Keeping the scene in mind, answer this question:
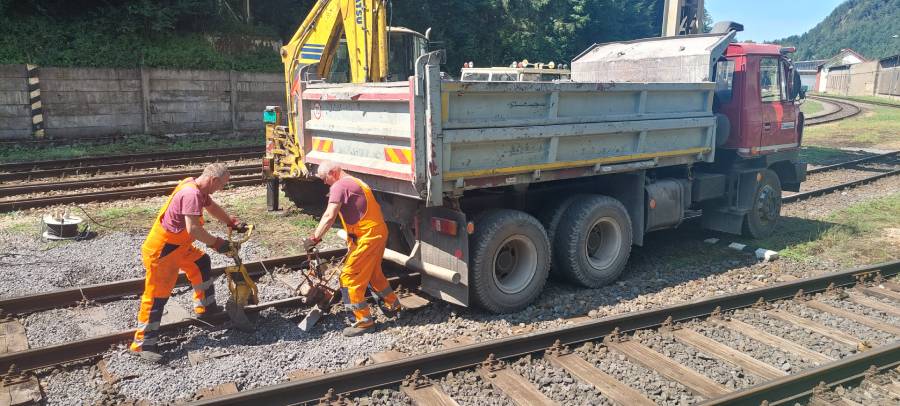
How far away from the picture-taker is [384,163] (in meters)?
6.07

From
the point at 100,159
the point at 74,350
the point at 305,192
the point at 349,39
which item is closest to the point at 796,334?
the point at 74,350

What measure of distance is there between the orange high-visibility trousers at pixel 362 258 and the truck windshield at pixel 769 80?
590cm

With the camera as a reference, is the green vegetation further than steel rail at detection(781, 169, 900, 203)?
No

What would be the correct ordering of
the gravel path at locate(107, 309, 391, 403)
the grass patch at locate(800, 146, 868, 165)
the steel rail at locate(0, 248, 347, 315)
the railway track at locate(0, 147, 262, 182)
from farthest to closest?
the grass patch at locate(800, 146, 868, 165)
the railway track at locate(0, 147, 262, 182)
the steel rail at locate(0, 248, 347, 315)
the gravel path at locate(107, 309, 391, 403)

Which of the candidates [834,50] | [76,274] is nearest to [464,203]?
[76,274]

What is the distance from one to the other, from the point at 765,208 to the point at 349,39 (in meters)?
6.42

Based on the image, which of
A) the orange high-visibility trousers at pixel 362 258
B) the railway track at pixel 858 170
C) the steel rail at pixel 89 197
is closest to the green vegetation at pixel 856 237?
the railway track at pixel 858 170

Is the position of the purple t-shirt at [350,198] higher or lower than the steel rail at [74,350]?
higher

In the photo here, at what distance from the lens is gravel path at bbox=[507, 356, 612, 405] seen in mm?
4594

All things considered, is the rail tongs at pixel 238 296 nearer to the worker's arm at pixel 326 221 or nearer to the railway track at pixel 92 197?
the worker's arm at pixel 326 221

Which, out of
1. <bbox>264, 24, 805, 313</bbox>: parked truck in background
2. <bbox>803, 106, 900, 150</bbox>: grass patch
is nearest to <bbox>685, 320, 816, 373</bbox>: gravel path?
<bbox>264, 24, 805, 313</bbox>: parked truck in background

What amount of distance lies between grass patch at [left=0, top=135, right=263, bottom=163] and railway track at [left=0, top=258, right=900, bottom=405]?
10.5 meters

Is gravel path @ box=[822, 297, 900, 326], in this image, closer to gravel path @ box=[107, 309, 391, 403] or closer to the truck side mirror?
the truck side mirror

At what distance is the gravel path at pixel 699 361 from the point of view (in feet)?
16.1
